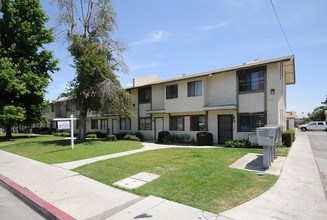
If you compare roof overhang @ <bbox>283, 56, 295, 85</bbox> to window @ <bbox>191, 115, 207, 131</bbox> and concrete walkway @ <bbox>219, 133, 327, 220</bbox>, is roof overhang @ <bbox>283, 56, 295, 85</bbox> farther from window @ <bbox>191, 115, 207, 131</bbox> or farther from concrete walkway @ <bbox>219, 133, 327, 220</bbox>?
concrete walkway @ <bbox>219, 133, 327, 220</bbox>

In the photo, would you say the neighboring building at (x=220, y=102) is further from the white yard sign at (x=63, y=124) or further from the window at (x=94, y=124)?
the window at (x=94, y=124)

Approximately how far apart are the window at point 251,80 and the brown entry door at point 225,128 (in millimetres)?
2375

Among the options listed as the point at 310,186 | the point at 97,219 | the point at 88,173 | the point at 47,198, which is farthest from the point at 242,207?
the point at 88,173

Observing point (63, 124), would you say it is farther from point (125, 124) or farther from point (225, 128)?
point (225, 128)

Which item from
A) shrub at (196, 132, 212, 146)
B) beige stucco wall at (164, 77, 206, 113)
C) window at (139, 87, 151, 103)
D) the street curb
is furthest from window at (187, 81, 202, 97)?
the street curb

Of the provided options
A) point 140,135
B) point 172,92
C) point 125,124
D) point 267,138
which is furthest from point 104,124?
point 267,138

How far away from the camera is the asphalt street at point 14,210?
4098mm

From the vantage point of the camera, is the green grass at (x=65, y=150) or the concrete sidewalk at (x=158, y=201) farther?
the green grass at (x=65, y=150)

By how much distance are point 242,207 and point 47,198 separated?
4.60 meters

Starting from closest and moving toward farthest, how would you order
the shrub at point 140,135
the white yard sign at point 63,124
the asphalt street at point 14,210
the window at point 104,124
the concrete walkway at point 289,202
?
the concrete walkway at point 289,202, the asphalt street at point 14,210, the white yard sign at point 63,124, the shrub at point 140,135, the window at point 104,124

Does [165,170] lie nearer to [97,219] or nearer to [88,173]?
[88,173]

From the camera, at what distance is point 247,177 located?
5.71m

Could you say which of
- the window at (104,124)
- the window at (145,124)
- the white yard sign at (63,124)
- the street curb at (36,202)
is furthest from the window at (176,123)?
the street curb at (36,202)

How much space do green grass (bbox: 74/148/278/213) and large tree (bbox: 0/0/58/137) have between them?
15.2 meters
